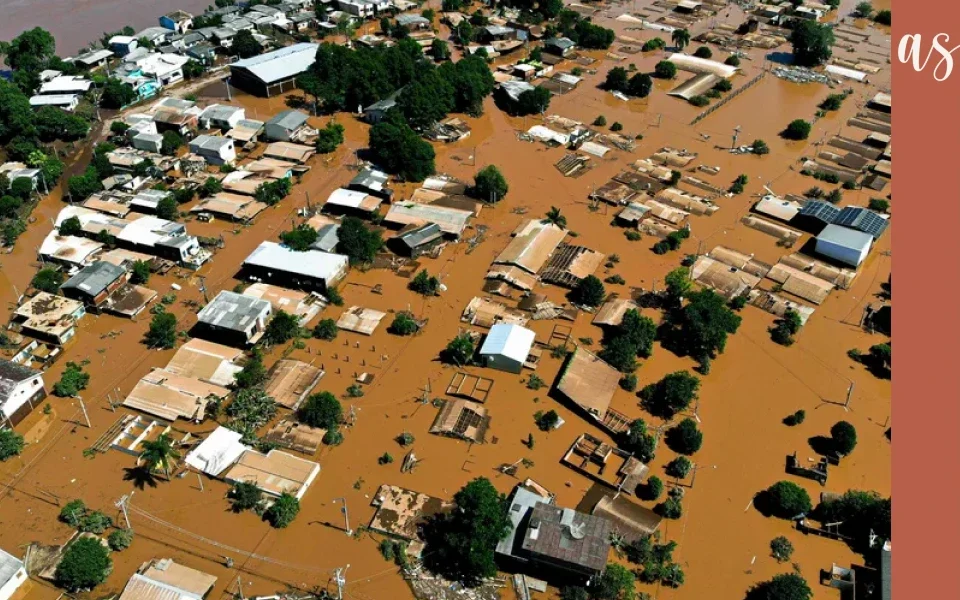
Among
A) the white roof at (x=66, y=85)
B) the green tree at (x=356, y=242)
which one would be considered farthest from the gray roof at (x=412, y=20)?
the green tree at (x=356, y=242)

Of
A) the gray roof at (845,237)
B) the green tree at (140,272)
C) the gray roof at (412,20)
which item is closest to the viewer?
the green tree at (140,272)

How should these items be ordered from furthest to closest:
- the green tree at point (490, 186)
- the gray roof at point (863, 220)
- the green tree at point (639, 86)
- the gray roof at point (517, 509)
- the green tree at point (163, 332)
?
the green tree at point (639, 86)
the green tree at point (490, 186)
the gray roof at point (863, 220)
the green tree at point (163, 332)
the gray roof at point (517, 509)

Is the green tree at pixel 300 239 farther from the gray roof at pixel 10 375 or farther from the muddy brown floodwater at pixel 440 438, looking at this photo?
the gray roof at pixel 10 375

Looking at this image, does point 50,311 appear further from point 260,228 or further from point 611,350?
point 611,350

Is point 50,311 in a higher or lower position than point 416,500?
higher

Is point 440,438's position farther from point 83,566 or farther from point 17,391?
point 17,391

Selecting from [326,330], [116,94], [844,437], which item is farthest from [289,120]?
[844,437]

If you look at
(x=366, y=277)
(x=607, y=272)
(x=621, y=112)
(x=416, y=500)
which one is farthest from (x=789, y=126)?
(x=416, y=500)
